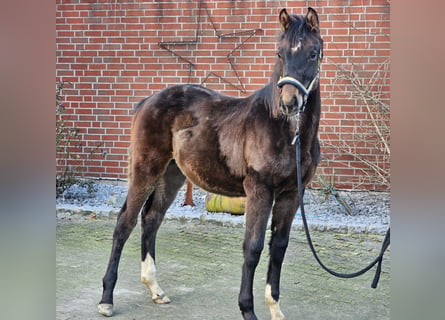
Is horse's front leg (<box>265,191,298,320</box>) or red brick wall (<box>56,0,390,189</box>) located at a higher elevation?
red brick wall (<box>56,0,390,189</box>)

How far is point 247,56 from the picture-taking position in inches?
185

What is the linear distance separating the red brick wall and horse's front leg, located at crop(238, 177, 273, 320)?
211cm

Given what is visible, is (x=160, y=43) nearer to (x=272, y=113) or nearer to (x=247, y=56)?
(x=247, y=56)

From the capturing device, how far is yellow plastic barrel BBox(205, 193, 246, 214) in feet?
15.1

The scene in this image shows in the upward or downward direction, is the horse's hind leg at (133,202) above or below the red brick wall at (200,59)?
below

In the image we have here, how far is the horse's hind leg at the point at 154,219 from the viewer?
115 inches

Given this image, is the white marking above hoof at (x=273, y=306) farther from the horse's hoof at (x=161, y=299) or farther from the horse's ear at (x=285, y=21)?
the horse's ear at (x=285, y=21)

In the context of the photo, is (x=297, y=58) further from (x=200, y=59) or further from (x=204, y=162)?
(x=200, y=59)

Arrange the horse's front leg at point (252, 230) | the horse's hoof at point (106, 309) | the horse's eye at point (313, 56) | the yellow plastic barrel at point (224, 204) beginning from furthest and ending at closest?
the yellow plastic barrel at point (224, 204) → the horse's hoof at point (106, 309) → the horse's front leg at point (252, 230) → the horse's eye at point (313, 56)

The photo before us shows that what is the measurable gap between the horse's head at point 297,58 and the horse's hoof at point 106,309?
1491mm

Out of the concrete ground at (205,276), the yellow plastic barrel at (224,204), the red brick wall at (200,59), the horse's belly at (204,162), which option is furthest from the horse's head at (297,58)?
the yellow plastic barrel at (224,204)

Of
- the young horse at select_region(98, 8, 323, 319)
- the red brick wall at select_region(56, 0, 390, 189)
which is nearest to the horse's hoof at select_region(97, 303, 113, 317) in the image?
the young horse at select_region(98, 8, 323, 319)

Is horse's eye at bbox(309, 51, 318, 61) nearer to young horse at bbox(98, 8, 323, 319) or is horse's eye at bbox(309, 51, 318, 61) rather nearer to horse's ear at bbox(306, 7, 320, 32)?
young horse at bbox(98, 8, 323, 319)
